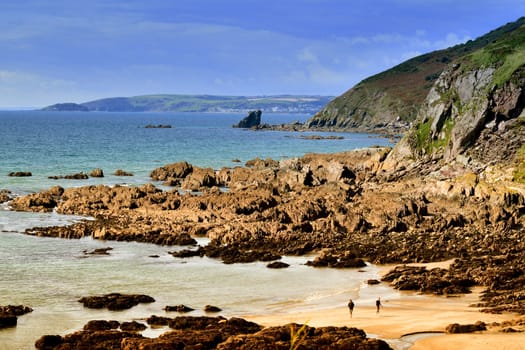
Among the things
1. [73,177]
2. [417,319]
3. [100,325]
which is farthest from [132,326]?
[73,177]

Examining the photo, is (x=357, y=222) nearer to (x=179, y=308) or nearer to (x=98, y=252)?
(x=98, y=252)

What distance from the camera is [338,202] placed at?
49.2m

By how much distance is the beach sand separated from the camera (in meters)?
22.5

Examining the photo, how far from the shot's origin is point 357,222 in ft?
144

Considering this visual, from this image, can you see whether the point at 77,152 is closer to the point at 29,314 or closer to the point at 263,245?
the point at 263,245

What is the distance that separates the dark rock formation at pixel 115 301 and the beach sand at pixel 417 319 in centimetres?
559

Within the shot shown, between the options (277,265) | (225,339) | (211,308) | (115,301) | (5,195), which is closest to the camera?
(225,339)

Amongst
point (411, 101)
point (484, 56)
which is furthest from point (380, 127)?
point (484, 56)

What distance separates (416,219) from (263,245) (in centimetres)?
1153

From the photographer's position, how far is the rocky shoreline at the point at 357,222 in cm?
3425

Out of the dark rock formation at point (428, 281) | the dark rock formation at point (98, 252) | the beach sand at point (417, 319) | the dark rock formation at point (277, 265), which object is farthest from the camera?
the dark rock formation at point (98, 252)

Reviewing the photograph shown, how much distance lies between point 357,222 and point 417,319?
18465mm

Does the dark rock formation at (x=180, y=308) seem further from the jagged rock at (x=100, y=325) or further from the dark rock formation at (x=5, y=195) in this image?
the dark rock formation at (x=5, y=195)

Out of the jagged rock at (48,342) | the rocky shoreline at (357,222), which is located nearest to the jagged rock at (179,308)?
the jagged rock at (48,342)
